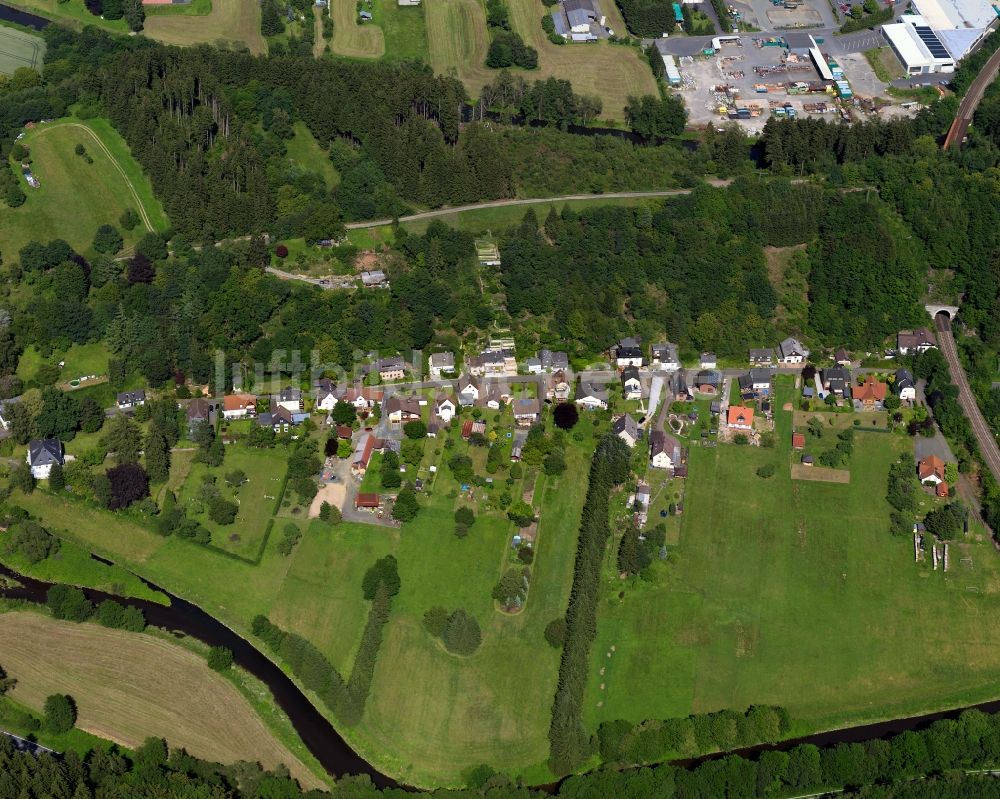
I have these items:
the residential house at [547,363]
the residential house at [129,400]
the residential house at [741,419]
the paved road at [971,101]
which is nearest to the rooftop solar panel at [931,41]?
the paved road at [971,101]

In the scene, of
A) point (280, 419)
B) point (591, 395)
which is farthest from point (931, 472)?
point (280, 419)

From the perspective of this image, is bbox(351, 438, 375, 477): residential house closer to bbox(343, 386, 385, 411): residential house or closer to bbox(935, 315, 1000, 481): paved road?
bbox(343, 386, 385, 411): residential house

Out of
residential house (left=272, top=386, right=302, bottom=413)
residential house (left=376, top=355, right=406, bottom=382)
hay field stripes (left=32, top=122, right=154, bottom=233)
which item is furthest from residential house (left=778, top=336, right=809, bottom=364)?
hay field stripes (left=32, top=122, right=154, bottom=233)

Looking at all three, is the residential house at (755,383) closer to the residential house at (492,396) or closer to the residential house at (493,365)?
the residential house at (493,365)

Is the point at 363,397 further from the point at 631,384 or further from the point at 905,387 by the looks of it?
the point at 905,387

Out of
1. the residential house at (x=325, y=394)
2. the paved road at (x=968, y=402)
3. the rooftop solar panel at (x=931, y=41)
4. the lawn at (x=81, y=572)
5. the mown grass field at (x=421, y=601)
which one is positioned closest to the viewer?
the mown grass field at (x=421, y=601)

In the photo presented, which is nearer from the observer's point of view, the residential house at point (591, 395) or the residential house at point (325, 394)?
the residential house at point (325, 394)

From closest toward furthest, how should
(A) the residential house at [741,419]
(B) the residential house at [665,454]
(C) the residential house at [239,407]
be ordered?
(B) the residential house at [665,454] → (A) the residential house at [741,419] → (C) the residential house at [239,407]

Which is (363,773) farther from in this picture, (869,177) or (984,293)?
(869,177)
